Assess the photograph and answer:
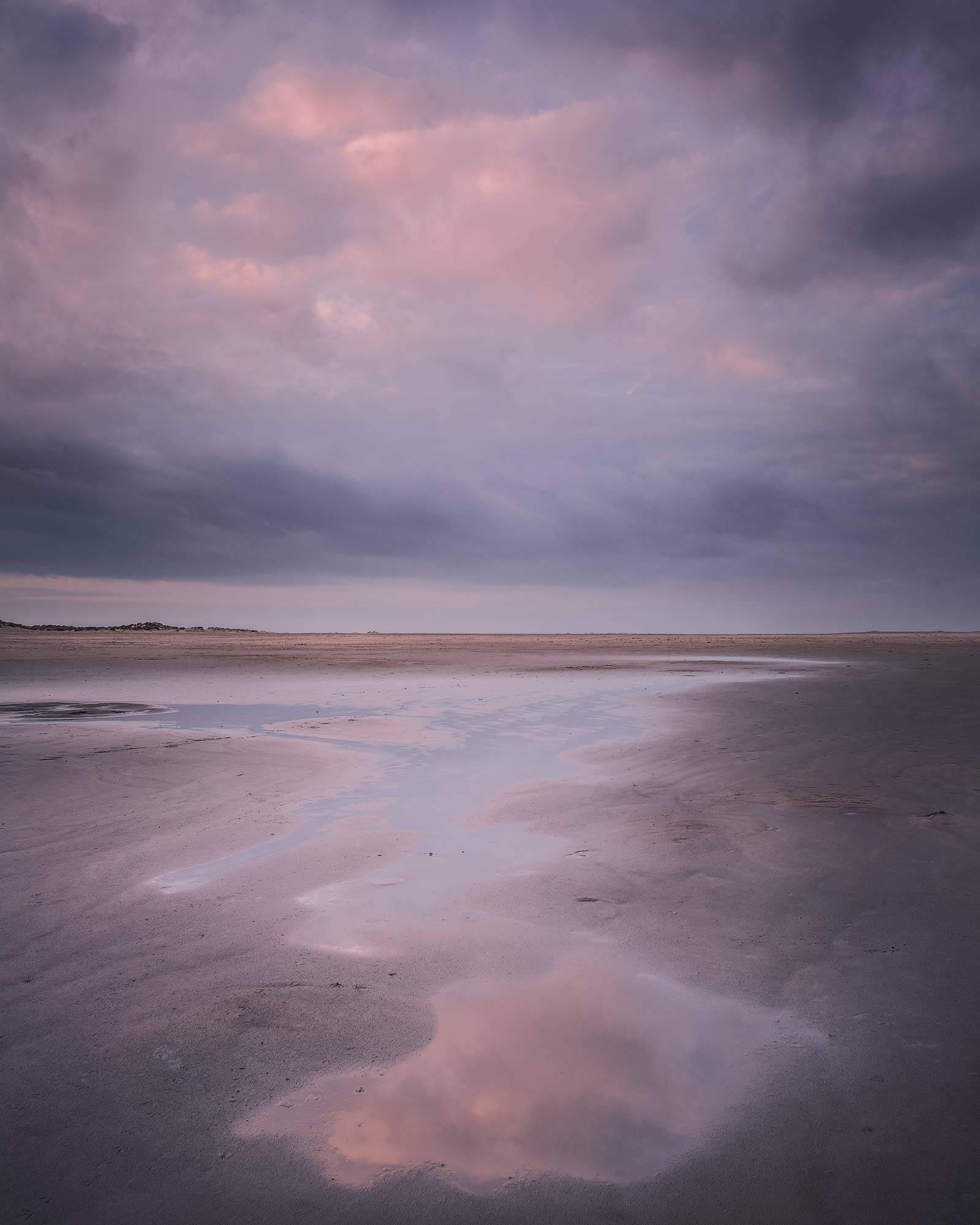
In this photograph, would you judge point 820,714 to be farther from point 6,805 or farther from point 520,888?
point 6,805

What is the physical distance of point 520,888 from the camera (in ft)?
17.4

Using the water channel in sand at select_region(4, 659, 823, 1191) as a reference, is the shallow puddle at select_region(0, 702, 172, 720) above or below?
above

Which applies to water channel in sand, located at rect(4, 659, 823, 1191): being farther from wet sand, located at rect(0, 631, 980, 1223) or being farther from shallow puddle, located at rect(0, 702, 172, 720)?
shallow puddle, located at rect(0, 702, 172, 720)

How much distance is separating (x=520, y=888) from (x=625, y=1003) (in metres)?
1.69

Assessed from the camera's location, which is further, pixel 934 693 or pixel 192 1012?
pixel 934 693

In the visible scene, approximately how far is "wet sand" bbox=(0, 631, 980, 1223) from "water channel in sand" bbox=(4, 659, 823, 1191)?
2 cm

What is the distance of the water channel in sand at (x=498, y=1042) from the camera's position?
2.70 m

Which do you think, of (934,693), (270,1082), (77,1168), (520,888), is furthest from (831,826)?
(934,693)

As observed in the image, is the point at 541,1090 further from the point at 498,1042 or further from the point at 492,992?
the point at 492,992

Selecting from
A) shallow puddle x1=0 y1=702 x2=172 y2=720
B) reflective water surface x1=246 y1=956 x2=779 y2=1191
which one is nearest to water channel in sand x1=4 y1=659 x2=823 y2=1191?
reflective water surface x1=246 y1=956 x2=779 y2=1191

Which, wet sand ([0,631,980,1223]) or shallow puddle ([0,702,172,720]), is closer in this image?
wet sand ([0,631,980,1223])

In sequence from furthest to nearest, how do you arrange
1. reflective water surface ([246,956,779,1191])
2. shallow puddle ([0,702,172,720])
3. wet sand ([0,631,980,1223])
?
shallow puddle ([0,702,172,720]), reflective water surface ([246,956,779,1191]), wet sand ([0,631,980,1223])

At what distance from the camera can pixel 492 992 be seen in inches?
151

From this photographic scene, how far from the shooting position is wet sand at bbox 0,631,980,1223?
2525 mm
